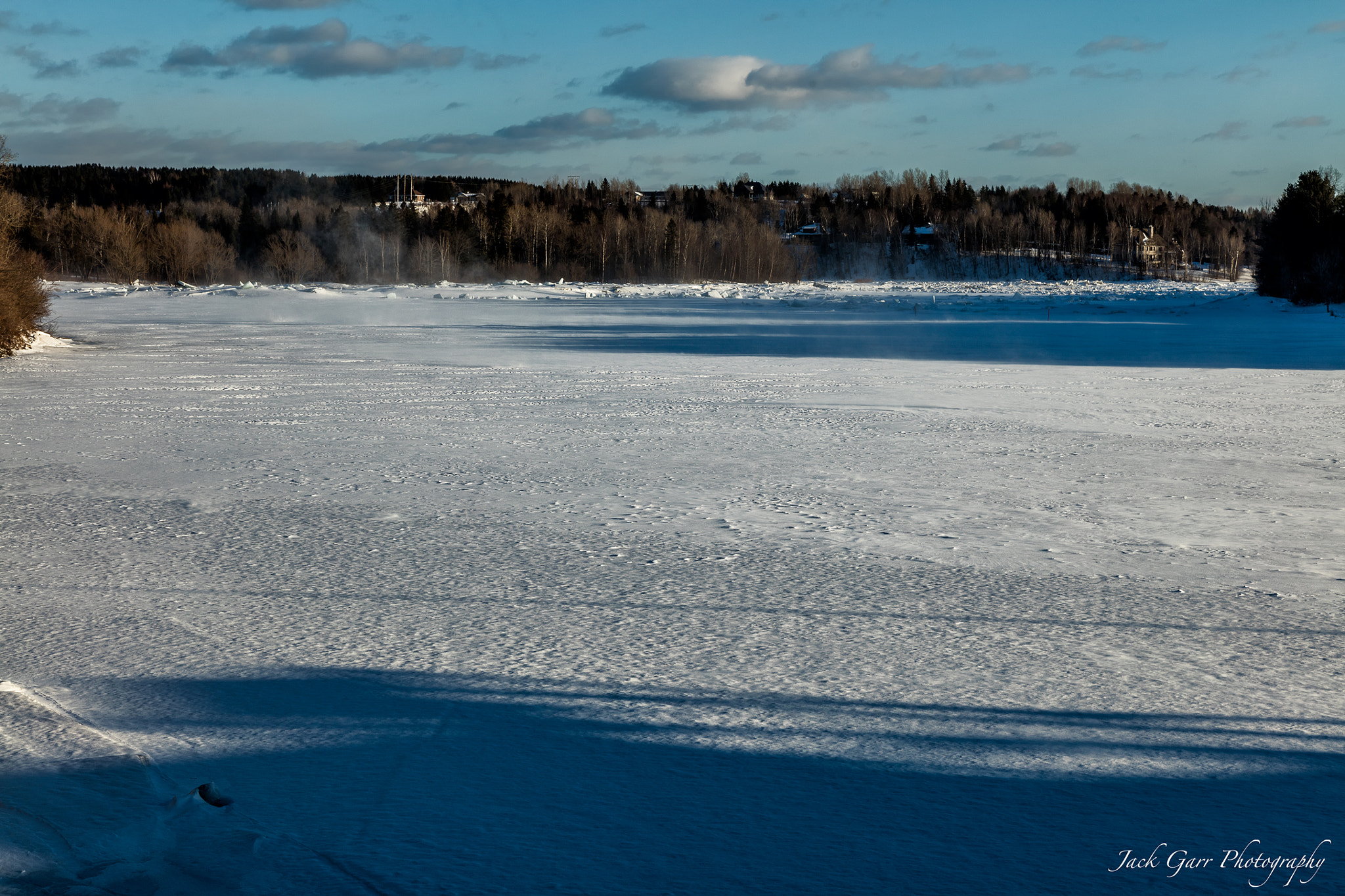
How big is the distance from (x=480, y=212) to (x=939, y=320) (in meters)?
68.4

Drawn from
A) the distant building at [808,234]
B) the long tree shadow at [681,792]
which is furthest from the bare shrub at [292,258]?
the long tree shadow at [681,792]

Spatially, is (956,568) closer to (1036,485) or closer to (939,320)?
(1036,485)

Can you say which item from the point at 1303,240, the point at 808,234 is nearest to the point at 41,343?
the point at 1303,240

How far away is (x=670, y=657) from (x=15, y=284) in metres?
20.0

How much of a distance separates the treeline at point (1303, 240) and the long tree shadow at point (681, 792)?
4340cm

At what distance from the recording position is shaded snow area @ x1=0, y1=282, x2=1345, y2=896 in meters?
2.69

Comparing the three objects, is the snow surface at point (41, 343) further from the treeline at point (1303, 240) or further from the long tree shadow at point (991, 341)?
the treeline at point (1303, 240)

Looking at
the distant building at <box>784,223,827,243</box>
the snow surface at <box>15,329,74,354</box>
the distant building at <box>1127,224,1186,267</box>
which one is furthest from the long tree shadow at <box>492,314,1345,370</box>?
the distant building at <box>784,223,827,243</box>

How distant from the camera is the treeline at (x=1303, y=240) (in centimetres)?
4100

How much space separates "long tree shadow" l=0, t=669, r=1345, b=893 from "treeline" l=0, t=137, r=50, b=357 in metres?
18.3

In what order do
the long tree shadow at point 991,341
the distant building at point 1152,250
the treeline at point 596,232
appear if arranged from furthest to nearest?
the distant building at point 1152,250 < the treeline at point 596,232 < the long tree shadow at point 991,341

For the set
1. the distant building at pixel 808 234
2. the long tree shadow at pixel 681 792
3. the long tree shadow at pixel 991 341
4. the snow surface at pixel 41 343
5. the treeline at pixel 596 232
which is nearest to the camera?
the long tree shadow at pixel 681 792

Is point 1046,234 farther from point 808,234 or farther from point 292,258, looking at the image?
point 292,258

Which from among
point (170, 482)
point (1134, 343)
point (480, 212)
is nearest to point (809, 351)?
point (1134, 343)
